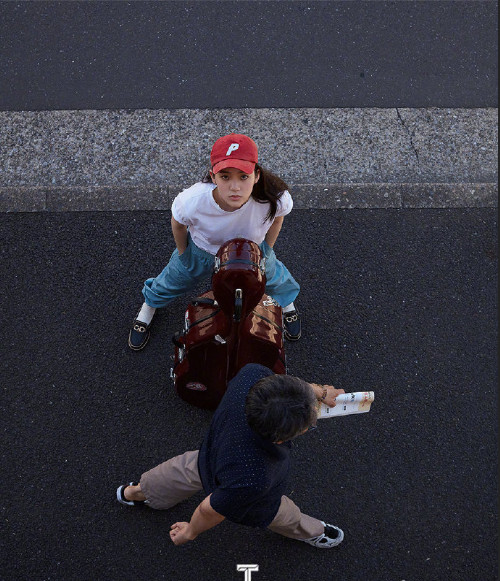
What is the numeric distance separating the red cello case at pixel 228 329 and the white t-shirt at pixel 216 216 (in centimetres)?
15

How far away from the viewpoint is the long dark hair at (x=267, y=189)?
2.73m

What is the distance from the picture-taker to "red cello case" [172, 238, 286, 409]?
107 inches

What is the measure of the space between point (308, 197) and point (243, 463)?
2487 mm

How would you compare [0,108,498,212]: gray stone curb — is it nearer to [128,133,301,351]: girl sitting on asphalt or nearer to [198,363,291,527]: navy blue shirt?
[128,133,301,351]: girl sitting on asphalt

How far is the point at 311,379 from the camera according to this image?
384 cm

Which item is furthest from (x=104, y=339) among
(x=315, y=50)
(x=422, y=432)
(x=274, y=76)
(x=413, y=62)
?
(x=413, y=62)

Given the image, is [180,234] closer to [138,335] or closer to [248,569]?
[138,335]

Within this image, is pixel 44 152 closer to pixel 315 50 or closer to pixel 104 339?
pixel 104 339

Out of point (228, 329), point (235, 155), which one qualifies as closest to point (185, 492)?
point (228, 329)

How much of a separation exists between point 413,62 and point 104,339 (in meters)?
3.40

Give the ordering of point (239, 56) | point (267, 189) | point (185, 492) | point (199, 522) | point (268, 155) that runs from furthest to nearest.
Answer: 1. point (239, 56)
2. point (268, 155)
3. point (185, 492)
4. point (267, 189)
5. point (199, 522)

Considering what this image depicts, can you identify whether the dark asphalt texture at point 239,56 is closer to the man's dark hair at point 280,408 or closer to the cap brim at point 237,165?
the cap brim at point 237,165

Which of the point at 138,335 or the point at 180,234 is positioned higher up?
A: the point at 180,234

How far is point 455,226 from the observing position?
4293 mm
